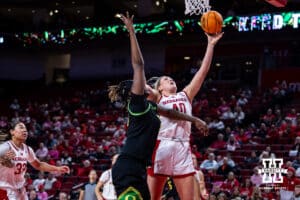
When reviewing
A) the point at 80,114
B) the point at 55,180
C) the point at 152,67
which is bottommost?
the point at 55,180

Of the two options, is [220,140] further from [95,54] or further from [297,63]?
[95,54]

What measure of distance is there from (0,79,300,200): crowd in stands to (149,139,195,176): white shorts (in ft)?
22.8

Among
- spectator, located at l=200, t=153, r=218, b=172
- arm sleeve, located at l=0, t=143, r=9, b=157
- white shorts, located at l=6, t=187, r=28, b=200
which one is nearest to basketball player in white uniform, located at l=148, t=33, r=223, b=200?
arm sleeve, located at l=0, t=143, r=9, b=157

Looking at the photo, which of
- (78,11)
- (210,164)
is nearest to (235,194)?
(210,164)

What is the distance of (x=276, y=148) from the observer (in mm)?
18719

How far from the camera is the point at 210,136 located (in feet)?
68.9

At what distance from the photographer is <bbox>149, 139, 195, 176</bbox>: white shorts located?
21.9 ft

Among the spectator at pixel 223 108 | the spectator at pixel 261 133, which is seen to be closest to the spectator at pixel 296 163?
the spectator at pixel 261 133

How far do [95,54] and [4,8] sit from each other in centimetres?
631

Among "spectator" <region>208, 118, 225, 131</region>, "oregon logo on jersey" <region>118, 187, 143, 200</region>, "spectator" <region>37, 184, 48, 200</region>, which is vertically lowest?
"spectator" <region>37, 184, 48, 200</region>

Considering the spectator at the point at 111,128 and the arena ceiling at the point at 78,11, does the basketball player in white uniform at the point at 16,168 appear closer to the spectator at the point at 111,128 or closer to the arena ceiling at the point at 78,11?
the spectator at the point at 111,128

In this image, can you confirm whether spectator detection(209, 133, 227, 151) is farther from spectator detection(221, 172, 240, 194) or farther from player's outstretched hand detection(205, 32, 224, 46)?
player's outstretched hand detection(205, 32, 224, 46)

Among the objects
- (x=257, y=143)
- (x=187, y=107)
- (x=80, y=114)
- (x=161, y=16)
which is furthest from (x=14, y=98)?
(x=187, y=107)

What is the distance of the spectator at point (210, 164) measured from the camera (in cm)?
1745
